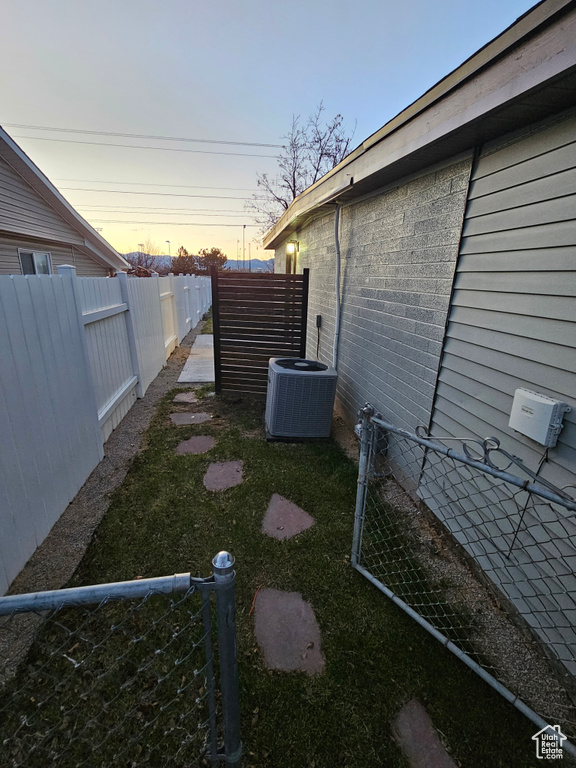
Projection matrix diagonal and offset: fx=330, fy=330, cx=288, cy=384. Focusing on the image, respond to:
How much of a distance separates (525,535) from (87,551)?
2.71 meters

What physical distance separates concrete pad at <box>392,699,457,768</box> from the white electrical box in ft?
4.39

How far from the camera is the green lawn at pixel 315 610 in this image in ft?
4.41

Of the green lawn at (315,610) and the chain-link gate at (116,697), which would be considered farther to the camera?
the green lawn at (315,610)

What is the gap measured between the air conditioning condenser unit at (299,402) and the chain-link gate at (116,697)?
91.4 inches

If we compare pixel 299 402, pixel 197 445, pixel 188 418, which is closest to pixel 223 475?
pixel 197 445

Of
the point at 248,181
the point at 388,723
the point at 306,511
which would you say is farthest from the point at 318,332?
the point at 248,181

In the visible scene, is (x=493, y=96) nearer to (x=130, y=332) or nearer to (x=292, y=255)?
(x=130, y=332)

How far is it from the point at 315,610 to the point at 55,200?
34.4 ft

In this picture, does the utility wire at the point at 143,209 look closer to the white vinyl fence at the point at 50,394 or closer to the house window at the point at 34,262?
the house window at the point at 34,262

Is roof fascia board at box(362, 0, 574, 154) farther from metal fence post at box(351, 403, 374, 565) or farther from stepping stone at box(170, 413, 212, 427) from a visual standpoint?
stepping stone at box(170, 413, 212, 427)

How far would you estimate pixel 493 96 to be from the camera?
1580 millimetres

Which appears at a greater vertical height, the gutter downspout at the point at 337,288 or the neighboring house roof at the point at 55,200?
the neighboring house roof at the point at 55,200

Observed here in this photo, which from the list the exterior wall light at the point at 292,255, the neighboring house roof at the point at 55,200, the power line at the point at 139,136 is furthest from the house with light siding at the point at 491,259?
the power line at the point at 139,136

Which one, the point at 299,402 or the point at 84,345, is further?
the point at 299,402
